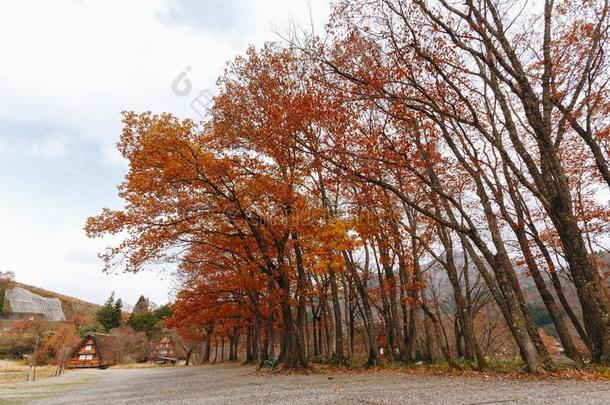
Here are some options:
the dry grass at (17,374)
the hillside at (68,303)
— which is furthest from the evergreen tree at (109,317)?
the hillside at (68,303)

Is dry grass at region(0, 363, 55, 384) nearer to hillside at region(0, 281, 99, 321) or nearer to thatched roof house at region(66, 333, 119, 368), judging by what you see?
thatched roof house at region(66, 333, 119, 368)

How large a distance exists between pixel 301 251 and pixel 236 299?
36.6 ft

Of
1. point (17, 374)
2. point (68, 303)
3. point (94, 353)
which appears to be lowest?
point (94, 353)

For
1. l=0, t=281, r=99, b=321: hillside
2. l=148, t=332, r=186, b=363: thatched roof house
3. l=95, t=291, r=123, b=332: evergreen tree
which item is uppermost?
l=0, t=281, r=99, b=321: hillside

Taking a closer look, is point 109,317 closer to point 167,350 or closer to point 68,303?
point 167,350

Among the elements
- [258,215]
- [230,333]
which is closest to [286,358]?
[258,215]

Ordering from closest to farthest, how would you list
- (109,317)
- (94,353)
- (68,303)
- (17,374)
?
(17,374) < (94,353) < (109,317) < (68,303)

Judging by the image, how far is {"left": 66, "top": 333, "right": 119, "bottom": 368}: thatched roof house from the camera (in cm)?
4855

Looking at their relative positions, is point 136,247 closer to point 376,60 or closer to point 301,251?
point 301,251

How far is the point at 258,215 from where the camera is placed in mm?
14484

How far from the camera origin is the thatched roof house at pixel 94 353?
48553 millimetres

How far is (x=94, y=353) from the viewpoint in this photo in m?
49.5

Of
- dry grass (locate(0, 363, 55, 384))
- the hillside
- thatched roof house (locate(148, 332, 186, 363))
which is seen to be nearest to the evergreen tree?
thatched roof house (locate(148, 332, 186, 363))

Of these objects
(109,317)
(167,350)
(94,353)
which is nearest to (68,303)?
(109,317)
